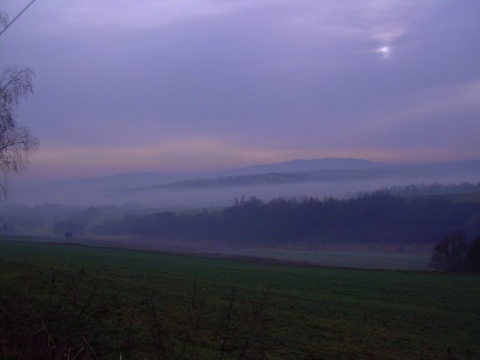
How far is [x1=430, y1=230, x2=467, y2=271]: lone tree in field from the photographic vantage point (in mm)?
55219

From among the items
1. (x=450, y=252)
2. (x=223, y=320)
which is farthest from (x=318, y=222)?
(x=223, y=320)

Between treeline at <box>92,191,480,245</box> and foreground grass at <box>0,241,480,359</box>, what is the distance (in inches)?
2168

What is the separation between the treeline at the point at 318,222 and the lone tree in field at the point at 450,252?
1845 centimetres

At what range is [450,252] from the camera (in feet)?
183

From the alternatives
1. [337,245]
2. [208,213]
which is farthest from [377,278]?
[208,213]

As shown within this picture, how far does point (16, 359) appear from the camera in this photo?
8.05m

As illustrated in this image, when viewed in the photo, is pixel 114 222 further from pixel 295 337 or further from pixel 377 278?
pixel 295 337

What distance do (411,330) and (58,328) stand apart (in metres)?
11.3

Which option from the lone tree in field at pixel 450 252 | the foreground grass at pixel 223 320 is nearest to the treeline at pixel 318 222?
the lone tree in field at pixel 450 252

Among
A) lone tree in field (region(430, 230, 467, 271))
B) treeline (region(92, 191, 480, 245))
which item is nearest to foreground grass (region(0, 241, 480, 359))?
lone tree in field (region(430, 230, 467, 271))

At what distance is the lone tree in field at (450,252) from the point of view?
181 feet

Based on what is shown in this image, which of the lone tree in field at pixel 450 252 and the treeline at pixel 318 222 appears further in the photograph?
the treeline at pixel 318 222

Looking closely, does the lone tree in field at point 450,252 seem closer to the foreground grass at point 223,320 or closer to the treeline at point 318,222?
the treeline at point 318,222

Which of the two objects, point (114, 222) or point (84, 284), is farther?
point (114, 222)
